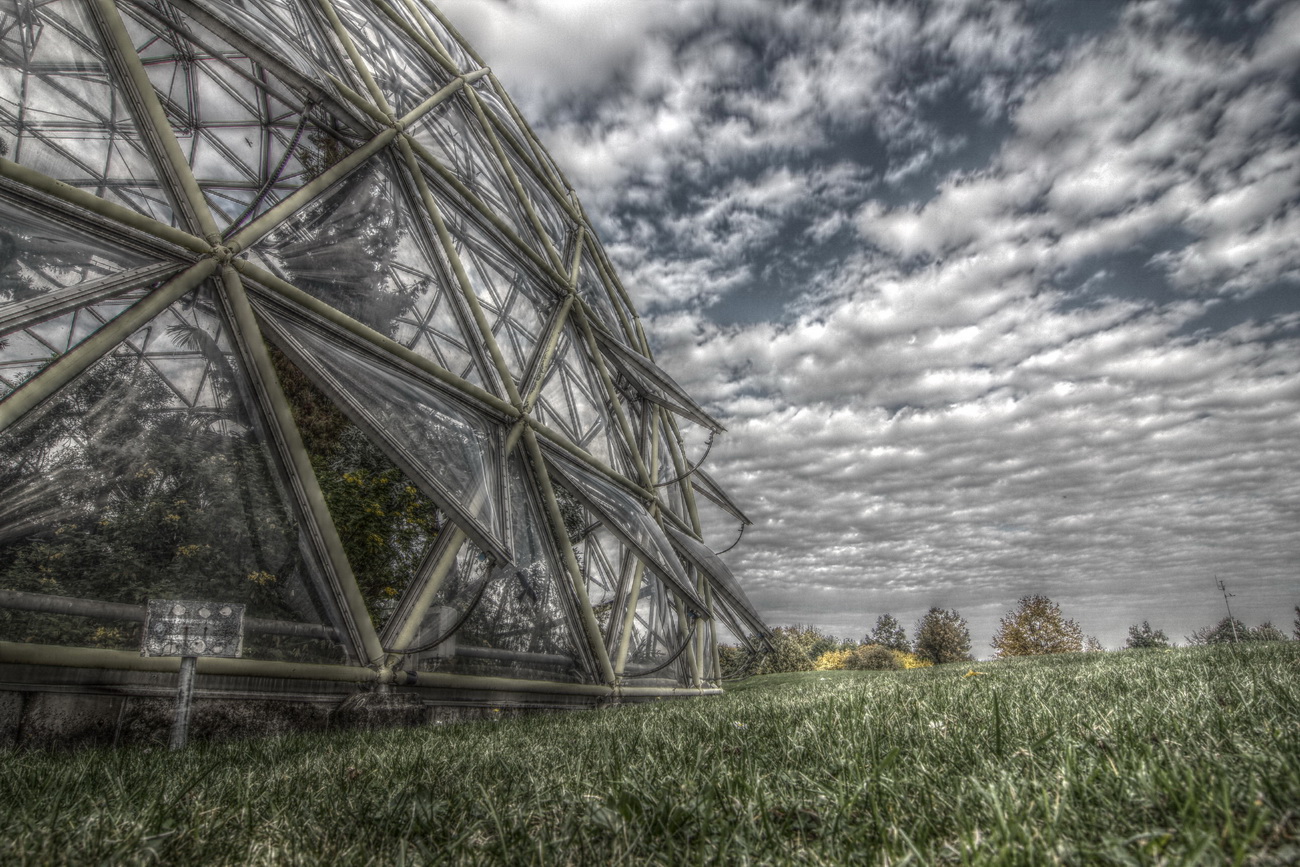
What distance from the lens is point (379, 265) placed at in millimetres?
6062

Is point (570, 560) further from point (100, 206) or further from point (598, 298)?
point (598, 298)

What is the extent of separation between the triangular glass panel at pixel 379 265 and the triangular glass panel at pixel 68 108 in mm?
913

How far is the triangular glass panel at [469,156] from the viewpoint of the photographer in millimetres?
7832

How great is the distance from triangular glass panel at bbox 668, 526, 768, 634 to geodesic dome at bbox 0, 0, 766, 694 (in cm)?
9

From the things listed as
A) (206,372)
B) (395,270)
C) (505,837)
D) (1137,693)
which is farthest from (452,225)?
(1137,693)

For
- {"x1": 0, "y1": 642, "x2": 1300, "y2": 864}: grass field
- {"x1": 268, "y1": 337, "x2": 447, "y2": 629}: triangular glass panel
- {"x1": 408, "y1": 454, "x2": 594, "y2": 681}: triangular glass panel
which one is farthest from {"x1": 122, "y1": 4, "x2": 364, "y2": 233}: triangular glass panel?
{"x1": 0, "y1": 642, "x2": 1300, "y2": 864}: grass field

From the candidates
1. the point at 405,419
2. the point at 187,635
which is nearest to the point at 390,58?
the point at 405,419

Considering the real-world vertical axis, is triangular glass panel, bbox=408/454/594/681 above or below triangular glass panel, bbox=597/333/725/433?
below

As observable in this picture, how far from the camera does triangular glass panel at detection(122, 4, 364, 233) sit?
5.32m

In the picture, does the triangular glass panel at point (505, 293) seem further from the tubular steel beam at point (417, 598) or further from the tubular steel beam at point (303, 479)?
the tubular steel beam at point (303, 479)

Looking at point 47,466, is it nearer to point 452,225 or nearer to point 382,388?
point 382,388

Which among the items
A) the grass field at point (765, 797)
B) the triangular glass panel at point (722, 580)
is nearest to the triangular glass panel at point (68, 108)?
the grass field at point (765, 797)

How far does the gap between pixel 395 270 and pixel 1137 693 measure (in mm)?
6836

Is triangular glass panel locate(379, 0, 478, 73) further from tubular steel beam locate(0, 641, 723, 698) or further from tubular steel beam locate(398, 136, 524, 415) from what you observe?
tubular steel beam locate(0, 641, 723, 698)
